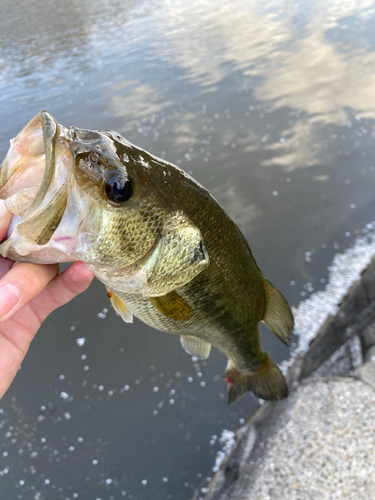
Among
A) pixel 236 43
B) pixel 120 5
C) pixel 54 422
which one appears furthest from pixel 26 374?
pixel 120 5

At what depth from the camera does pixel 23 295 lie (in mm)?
1112

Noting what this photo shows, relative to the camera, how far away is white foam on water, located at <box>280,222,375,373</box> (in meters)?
3.14

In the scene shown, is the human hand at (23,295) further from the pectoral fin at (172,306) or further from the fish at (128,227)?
the pectoral fin at (172,306)

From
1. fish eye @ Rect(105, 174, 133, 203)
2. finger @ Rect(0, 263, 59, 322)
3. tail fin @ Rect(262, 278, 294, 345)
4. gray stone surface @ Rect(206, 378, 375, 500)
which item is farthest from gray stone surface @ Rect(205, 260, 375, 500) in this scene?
fish eye @ Rect(105, 174, 133, 203)

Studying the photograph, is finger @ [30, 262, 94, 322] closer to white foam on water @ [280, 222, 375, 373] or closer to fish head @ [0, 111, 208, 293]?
fish head @ [0, 111, 208, 293]

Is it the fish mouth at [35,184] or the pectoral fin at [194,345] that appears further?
the pectoral fin at [194,345]

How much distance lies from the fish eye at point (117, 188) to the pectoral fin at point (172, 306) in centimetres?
46

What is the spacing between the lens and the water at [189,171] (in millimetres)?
2562

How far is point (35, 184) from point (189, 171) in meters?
4.40

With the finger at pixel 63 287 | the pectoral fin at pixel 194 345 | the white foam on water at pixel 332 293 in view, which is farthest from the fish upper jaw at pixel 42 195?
the white foam on water at pixel 332 293

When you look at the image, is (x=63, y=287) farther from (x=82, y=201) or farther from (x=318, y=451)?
(x=318, y=451)

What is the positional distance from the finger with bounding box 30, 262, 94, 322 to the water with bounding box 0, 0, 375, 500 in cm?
158

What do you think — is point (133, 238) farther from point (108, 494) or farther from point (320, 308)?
point (320, 308)

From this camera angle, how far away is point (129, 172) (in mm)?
1192
